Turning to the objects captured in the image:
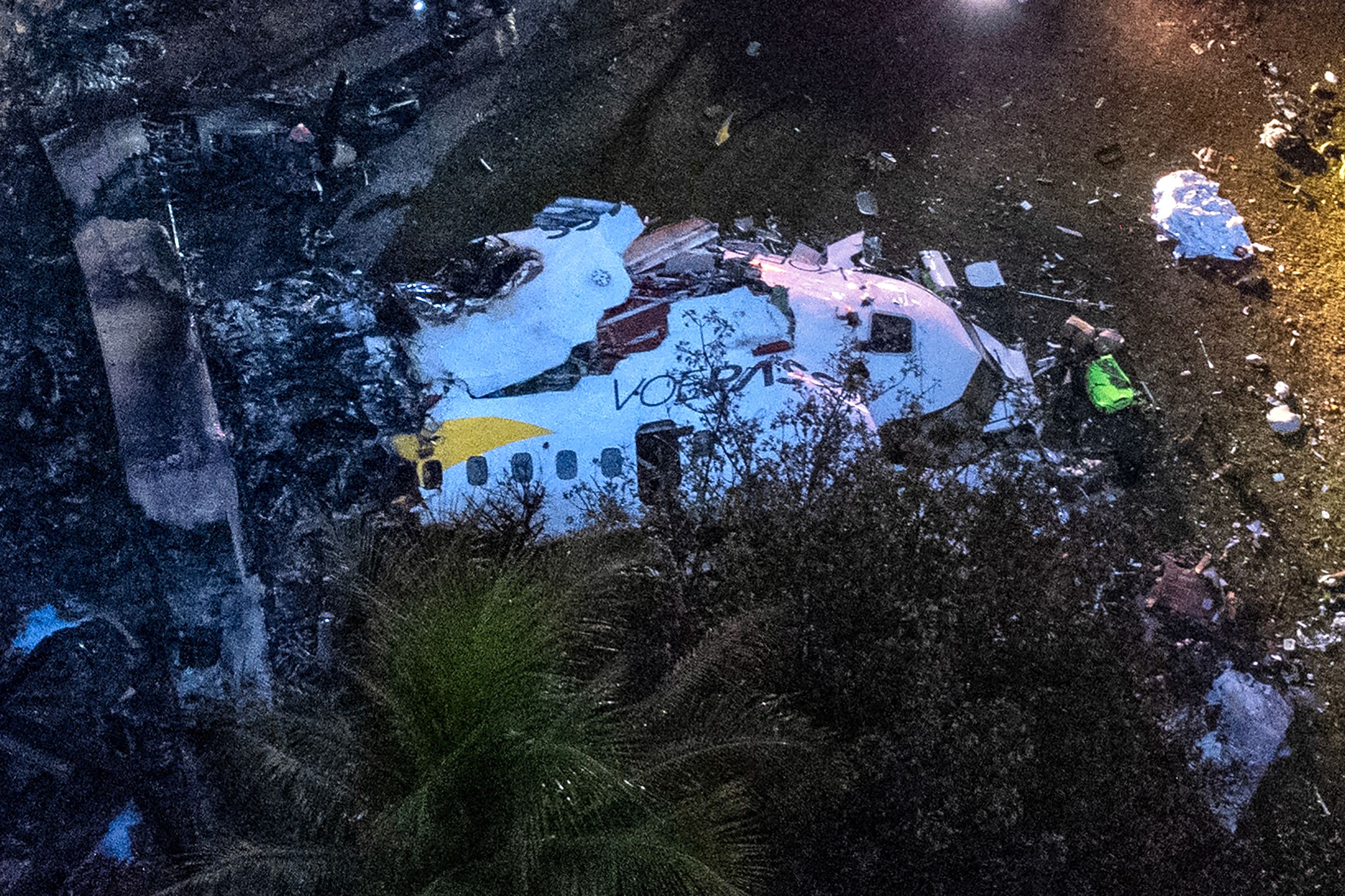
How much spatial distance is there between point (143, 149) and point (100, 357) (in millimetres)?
1154

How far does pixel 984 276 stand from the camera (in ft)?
15.7

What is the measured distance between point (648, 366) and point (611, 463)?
0.52 meters

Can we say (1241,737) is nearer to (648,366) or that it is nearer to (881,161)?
Result: (648,366)

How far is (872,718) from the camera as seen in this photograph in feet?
12.6

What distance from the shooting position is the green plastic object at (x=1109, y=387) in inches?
177

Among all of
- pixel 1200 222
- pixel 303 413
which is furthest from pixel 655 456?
pixel 1200 222

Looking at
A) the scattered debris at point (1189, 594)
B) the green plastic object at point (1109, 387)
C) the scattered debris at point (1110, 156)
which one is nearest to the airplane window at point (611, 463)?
the green plastic object at point (1109, 387)

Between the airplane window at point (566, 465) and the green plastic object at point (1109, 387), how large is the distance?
102 inches

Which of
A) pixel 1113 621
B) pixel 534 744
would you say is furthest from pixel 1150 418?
pixel 534 744

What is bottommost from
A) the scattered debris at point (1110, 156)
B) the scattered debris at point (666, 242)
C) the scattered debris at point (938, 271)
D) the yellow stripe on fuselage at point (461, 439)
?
Result: the yellow stripe on fuselage at point (461, 439)

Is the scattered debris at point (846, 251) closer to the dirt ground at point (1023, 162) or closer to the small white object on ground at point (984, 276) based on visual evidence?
the dirt ground at point (1023, 162)

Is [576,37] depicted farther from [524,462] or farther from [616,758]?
[616,758]

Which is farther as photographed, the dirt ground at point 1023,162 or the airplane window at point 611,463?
the dirt ground at point 1023,162

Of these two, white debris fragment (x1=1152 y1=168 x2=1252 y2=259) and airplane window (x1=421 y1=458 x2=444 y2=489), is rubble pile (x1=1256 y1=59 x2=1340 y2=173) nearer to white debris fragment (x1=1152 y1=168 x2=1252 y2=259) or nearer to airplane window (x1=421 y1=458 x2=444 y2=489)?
white debris fragment (x1=1152 y1=168 x2=1252 y2=259)
